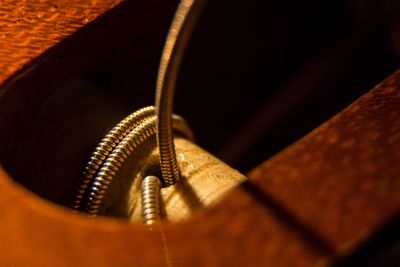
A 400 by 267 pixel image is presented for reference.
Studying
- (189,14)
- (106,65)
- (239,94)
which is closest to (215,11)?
(239,94)

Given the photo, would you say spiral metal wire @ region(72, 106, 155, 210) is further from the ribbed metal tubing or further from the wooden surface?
the wooden surface

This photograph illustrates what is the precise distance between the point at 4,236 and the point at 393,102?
0.38m

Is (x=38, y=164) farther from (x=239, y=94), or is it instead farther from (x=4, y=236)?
(x=239, y=94)

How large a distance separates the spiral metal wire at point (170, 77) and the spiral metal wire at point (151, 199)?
16 millimetres

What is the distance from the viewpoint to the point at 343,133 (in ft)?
1.55

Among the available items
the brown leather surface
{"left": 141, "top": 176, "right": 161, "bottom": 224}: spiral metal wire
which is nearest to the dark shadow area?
the brown leather surface

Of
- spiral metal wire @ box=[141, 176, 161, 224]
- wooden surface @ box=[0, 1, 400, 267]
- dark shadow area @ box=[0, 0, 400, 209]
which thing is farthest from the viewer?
dark shadow area @ box=[0, 0, 400, 209]

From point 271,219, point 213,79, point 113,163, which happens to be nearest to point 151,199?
point 113,163

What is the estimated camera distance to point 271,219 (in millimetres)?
417

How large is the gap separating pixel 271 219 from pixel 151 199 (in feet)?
0.66

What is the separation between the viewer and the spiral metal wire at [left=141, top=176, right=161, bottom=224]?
0.56m

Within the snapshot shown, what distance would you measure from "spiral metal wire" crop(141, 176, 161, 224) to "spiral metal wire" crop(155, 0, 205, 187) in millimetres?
16

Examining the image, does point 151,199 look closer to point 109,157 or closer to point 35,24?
point 109,157

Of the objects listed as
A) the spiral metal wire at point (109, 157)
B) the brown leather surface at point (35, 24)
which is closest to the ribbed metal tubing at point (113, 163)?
the spiral metal wire at point (109, 157)
